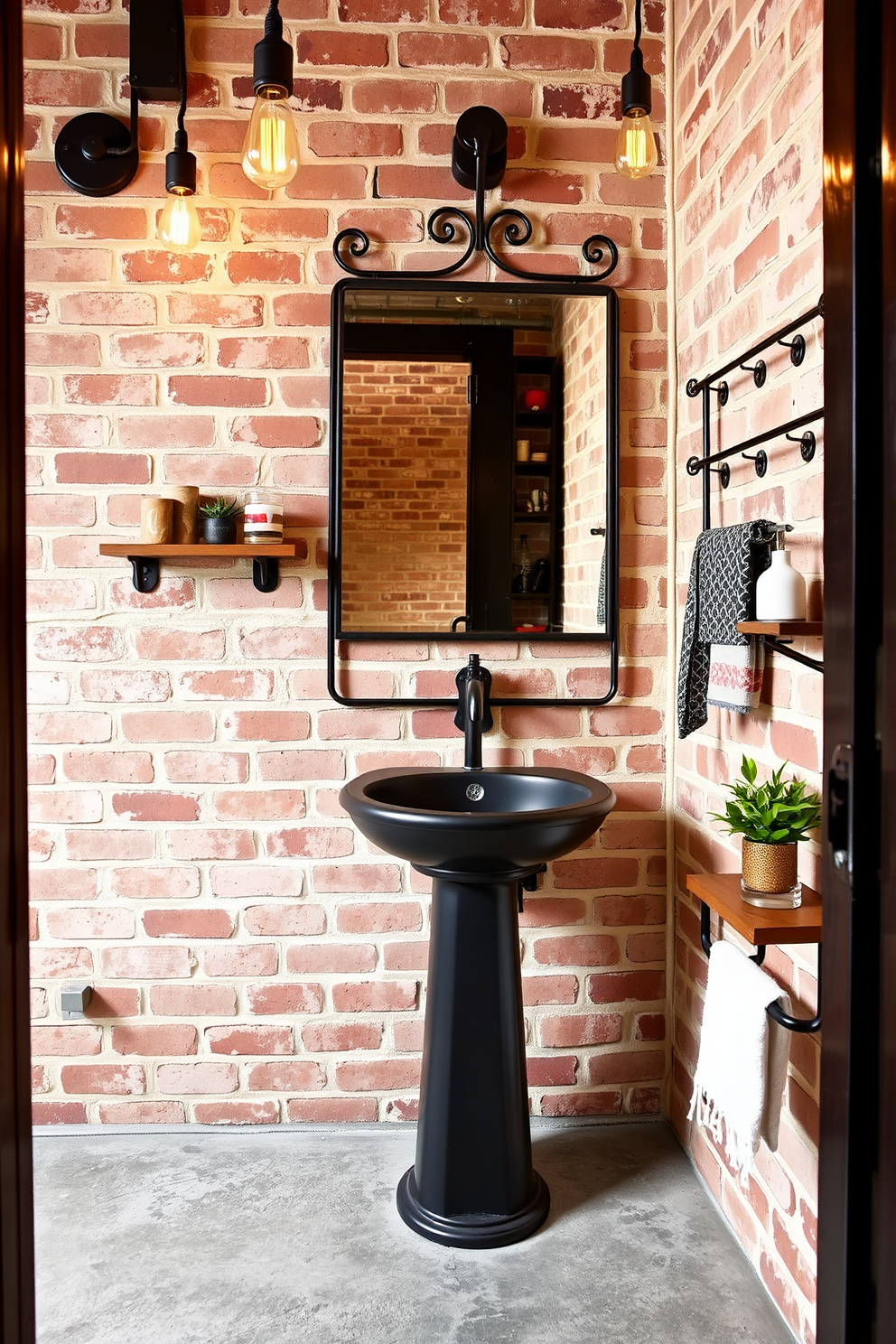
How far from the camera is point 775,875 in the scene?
1.38 metres

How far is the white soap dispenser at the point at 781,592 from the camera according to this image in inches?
54.2

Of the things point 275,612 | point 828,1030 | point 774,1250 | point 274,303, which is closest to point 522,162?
point 274,303

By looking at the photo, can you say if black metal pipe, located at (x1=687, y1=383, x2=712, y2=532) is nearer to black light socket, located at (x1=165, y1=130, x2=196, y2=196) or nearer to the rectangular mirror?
the rectangular mirror

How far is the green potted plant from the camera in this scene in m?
1.37

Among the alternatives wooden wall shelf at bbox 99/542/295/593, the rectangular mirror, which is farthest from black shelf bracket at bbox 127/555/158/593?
the rectangular mirror

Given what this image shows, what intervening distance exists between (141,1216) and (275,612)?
1234 mm

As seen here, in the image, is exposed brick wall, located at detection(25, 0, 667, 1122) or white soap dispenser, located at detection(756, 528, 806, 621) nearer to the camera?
white soap dispenser, located at detection(756, 528, 806, 621)

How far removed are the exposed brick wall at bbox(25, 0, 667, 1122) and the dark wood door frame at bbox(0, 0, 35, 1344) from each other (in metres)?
1.28

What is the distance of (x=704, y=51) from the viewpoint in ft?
6.12

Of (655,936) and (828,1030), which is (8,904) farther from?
(655,936)

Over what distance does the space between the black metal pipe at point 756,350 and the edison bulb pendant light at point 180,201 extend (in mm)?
1094

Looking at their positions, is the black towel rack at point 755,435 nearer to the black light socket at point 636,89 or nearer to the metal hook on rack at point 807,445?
the metal hook on rack at point 807,445

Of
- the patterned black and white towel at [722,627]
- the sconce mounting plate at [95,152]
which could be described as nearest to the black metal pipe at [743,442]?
the patterned black and white towel at [722,627]

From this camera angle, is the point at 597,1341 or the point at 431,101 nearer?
the point at 597,1341
